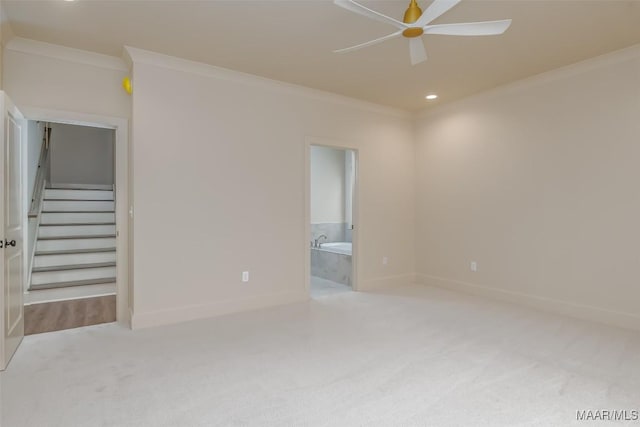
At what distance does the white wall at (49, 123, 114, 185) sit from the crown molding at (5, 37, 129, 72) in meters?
4.00

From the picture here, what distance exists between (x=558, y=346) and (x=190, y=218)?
11.7ft

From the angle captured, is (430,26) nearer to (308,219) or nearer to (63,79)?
(308,219)

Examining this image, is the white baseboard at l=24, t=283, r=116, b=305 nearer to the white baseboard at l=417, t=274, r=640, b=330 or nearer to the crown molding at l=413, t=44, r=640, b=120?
the white baseboard at l=417, t=274, r=640, b=330

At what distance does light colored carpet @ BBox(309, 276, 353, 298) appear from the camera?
480cm

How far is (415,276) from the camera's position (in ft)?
18.2

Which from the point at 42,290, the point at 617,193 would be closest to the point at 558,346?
the point at 617,193

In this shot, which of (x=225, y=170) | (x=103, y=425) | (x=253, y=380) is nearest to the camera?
(x=103, y=425)

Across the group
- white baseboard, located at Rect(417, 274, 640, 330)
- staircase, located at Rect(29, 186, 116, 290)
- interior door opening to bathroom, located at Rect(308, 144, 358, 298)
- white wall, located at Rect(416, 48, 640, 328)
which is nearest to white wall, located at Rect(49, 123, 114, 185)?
staircase, located at Rect(29, 186, 116, 290)

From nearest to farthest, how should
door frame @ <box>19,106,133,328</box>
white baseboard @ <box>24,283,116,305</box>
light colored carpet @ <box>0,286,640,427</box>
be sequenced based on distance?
light colored carpet @ <box>0,286,640,427</box>
door frame @ <box>19,106,133,328</box>
white baseboard @ <box>24,283,116,305</box>

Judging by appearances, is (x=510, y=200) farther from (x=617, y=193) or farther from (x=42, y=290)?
(x=42, y=290)

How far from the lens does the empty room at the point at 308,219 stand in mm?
2258

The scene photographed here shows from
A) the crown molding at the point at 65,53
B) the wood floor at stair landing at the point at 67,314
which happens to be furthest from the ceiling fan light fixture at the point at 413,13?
the wood floor at stair landing at the point at 67,314

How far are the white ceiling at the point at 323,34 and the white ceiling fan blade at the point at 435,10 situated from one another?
1.44 ft

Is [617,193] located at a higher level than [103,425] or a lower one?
higher
